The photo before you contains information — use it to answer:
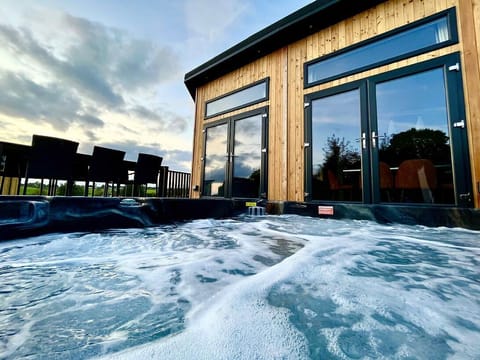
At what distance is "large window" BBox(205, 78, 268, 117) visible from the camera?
4.45 metres

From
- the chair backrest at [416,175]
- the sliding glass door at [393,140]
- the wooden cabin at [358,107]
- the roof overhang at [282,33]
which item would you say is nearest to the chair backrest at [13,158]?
the wooden cabin at [358,107]

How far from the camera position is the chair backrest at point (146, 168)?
420 centimetres

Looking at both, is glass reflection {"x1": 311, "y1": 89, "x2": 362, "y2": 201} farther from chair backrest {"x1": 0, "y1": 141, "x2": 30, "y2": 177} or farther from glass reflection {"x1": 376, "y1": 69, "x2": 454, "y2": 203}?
chair backrest {"x1": 0, "y1": 141, "x2": 30, "y2": 177}

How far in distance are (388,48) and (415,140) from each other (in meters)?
1.34

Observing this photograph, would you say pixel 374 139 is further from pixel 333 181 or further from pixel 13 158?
pixel 13 158

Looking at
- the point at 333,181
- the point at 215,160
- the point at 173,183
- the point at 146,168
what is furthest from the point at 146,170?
the point at 333,181

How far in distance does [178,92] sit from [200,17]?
210 cm

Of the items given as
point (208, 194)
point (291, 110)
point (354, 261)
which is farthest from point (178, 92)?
point (354, 261)

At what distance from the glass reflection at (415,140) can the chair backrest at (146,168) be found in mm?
3851

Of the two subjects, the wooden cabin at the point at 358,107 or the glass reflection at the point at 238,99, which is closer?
the wooden cabin at the point at 358,107

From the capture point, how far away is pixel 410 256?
4.73 ft

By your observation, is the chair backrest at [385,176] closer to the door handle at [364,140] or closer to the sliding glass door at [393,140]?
the sliding glass door at [393,140]

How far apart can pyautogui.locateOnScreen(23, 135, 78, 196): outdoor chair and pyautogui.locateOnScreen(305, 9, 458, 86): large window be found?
384cm

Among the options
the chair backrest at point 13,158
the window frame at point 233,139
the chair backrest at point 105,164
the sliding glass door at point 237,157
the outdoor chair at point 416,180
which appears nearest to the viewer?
the outdoor chair at point 416,180
